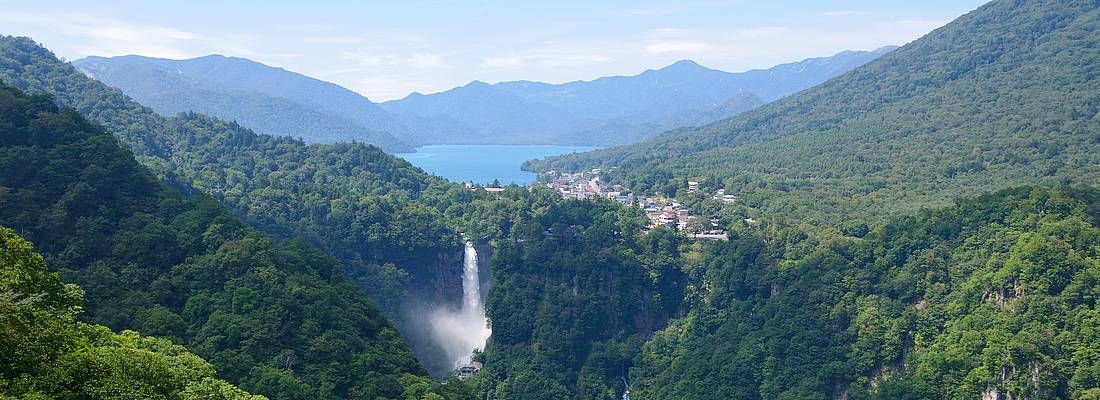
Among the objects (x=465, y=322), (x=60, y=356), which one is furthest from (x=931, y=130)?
(x=60, y=356)

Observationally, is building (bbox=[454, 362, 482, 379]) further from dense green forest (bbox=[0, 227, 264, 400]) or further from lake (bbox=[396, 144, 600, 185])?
lake (bbox=[396, 144, 600, 185])

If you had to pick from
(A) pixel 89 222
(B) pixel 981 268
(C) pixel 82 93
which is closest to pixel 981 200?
(B) pixel 981 268

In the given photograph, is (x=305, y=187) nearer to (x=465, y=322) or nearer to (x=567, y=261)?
(x=465, y=322)

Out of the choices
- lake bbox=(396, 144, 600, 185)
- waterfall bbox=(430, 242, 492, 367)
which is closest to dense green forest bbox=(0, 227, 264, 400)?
waterfall bbox=(430, 242, 492, 367)

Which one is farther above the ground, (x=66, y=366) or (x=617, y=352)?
(x=66, y=366)

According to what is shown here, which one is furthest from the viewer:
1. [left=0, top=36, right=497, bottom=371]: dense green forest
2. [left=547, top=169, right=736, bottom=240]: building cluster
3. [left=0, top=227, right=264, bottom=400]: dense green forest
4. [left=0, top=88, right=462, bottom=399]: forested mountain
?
[left=547, top=169, right=736, bottom=240]: building cluster

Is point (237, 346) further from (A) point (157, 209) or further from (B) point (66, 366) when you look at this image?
(B) point (66, 366)
